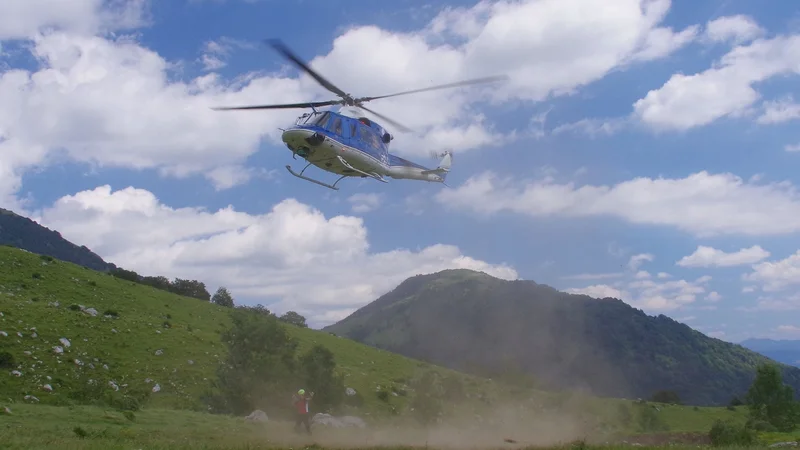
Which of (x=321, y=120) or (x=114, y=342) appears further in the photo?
(x=114, y=342)

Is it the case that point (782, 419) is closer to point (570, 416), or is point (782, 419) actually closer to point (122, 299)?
Answer: point (570, 416)

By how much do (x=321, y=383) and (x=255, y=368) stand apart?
603 cm

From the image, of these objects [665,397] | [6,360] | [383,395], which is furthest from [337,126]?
[665,397]

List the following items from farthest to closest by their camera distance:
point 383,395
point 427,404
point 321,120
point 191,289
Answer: point 191,289
point 383,395
point 427,404
point 321,120

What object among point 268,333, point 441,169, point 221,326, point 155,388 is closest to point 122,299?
point 221,326

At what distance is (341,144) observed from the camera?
36094 millimetres

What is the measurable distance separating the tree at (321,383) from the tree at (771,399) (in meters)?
56.7

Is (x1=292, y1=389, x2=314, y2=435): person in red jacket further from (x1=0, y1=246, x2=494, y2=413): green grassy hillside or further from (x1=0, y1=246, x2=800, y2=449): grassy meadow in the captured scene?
(x1=0, y1=246, x2=494, y2=413): green grassy hillside

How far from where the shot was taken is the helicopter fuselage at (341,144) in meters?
35.0

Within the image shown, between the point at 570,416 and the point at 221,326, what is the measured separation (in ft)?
152

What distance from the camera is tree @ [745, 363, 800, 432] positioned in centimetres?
8025

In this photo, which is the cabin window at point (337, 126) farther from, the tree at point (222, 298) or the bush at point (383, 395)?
the tree at point (222, 298)

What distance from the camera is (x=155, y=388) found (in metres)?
55.2

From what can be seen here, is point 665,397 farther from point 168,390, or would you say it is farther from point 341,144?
point 341,144
